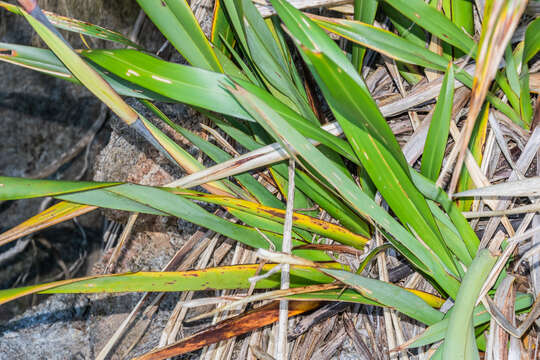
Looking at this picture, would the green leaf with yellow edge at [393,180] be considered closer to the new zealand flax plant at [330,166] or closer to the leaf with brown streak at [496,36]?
the new zealand flax plant at [330,166]

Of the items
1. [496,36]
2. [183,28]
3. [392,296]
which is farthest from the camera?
[183,28]

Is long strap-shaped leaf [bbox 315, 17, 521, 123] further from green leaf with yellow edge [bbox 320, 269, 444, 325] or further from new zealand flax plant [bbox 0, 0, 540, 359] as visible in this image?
green leaf with yellow edge [bbox 320, 269, 444, 325]

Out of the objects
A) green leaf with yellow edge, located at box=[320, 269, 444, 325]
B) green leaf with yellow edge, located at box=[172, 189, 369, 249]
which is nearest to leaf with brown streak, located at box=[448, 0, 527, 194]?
green leaf with yellow edge, located at box=[320, 269, 444, 325]

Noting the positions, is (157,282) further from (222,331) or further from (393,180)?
(393,180)

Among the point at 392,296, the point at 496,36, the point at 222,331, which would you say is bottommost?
the point at 222,331

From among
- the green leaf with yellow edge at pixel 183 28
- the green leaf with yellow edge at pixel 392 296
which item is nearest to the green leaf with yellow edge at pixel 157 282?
the green leaf with yellow edge at pixel 392 296

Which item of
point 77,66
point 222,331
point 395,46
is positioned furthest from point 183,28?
point 222,331

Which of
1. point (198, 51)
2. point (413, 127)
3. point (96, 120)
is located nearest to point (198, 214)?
point (198, 51)
